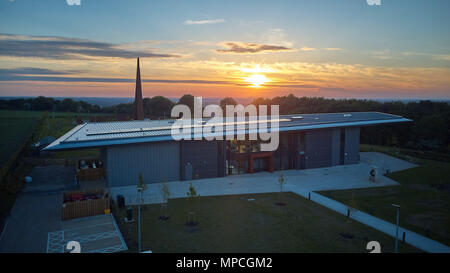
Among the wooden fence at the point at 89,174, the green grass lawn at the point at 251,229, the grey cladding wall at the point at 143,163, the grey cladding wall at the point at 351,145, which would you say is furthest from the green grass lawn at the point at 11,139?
the grey cladding wall at the point at 351,145

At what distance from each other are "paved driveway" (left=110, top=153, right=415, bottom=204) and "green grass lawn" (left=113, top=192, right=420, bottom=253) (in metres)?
2.67

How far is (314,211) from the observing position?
21.6 metres

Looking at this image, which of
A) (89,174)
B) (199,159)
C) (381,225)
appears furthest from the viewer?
(199,159)

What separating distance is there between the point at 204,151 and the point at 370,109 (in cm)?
4983

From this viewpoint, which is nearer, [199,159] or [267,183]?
[267,183]

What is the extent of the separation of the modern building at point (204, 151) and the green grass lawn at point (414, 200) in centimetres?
718

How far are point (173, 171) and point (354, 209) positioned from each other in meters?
15.8

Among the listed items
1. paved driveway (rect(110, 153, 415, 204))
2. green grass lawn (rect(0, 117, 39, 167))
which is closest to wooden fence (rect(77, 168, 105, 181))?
paved driveway (rect(110, 153, 415, 204))

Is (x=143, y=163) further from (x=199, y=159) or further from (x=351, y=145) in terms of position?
(x=351, y=145)

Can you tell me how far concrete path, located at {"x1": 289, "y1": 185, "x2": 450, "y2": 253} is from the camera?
16681 millimetres

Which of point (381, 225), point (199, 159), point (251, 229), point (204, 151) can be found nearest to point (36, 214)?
point (199, 159)

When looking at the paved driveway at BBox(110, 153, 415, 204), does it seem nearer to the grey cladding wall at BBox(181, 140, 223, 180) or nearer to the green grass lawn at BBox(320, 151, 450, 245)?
the grey cladding wall at BBox(181, 140, 223, 180)

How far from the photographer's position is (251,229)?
18.5 m
